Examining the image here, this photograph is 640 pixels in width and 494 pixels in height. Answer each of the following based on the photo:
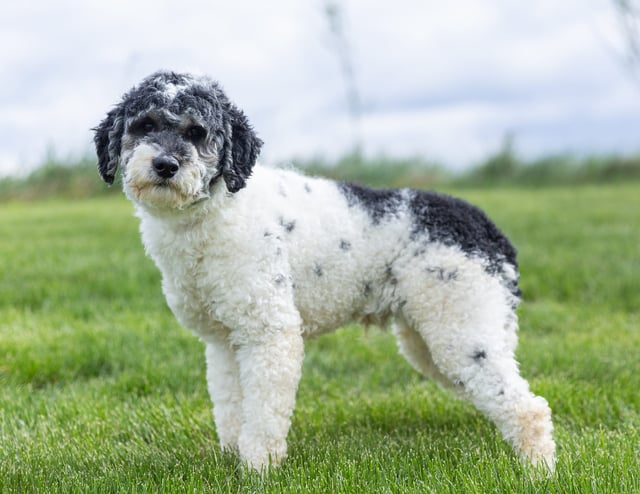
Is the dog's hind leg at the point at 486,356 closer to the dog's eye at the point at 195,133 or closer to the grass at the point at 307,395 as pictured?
the grass at the point at 307,395

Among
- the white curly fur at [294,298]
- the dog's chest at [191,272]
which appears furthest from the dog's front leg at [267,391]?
the dog's chest at [191,272]

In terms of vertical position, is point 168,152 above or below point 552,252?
above

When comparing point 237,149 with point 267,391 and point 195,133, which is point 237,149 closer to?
point 195,133

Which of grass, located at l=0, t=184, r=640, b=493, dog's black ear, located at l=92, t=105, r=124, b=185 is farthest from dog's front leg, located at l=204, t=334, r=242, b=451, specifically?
dog's black ear, located at l=92, t=105, r=124, b=185

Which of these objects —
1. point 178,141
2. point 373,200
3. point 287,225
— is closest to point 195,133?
point 178,141

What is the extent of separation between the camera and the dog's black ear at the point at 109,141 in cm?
431

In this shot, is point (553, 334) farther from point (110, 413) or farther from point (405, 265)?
point (110, 413)

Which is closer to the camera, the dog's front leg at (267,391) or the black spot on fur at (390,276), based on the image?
the dog's front leg at (267,391)

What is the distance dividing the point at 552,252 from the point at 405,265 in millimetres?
6663

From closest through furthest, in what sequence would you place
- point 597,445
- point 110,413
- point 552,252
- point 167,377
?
point 597,445, point 110,413, point 167,377, point 552,252

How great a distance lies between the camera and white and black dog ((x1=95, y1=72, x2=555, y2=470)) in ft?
13.6

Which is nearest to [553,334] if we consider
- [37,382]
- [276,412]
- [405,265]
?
[405,265]

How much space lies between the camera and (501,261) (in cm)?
482

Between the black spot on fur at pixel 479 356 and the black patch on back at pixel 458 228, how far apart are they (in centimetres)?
50
